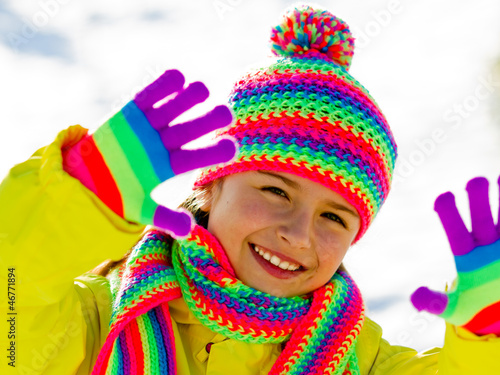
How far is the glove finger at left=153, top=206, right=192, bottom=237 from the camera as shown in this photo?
1.32 meters

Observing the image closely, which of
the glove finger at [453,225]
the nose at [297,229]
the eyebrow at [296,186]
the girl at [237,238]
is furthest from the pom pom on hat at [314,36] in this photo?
the glove finger at [453,225]

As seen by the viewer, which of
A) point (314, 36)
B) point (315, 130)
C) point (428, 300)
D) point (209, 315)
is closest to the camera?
point (428, 300)

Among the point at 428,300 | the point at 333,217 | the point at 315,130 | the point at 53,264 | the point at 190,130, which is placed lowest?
the point at 428,300

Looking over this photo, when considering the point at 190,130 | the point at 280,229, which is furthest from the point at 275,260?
the point at 190,130

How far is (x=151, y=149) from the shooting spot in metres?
1.32

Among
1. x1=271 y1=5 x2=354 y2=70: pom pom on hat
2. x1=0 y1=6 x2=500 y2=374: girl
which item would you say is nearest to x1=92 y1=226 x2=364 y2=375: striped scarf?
x1=0 y1=6 x2=500 y2=374: girl

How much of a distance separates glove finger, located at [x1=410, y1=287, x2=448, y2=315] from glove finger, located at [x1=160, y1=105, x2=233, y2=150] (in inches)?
23.2

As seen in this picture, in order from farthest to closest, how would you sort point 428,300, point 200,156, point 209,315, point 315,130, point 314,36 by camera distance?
point 314,36 → point 315,130 → point 209,315 → point 428,300 → point 200,156

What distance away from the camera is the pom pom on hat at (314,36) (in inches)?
85.2

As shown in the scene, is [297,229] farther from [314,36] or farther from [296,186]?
[314,36]

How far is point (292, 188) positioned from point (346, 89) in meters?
0.39

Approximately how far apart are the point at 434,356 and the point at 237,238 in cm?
70

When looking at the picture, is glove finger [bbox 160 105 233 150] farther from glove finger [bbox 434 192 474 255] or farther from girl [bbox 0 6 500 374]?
glove finger [bbox 434 192 474 255]

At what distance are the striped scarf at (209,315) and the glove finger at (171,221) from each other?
0.49 m
